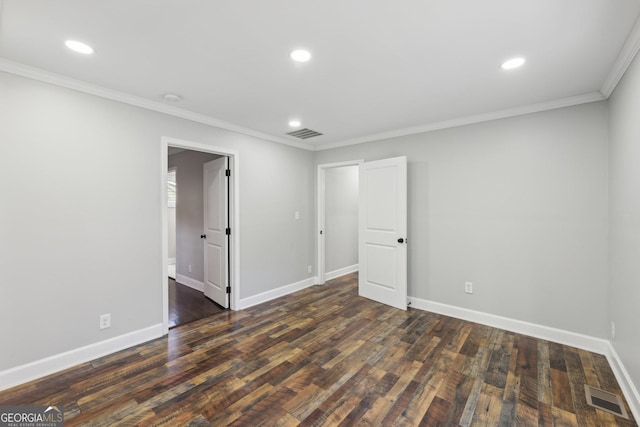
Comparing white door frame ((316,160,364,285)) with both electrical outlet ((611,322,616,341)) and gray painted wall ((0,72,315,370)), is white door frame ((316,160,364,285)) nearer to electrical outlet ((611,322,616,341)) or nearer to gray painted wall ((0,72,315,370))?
gray painted wall ((0,72,315,370))

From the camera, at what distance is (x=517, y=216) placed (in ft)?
10.2

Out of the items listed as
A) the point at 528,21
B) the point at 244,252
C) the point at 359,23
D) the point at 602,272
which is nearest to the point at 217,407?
the point at 244,252

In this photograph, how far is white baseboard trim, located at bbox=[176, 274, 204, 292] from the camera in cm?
468

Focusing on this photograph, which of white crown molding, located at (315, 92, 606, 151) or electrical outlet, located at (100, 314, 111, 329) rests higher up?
white crown molding, located at (315, 92, 606, 151)

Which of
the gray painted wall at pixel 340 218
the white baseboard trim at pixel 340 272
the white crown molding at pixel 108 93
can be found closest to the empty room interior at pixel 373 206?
the white crown molding at pixel 108 93

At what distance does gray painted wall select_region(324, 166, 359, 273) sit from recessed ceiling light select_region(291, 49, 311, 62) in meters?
3.12

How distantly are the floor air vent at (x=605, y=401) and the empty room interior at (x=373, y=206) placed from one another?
3 centimetres

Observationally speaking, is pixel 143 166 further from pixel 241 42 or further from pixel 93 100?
pixel 241 42

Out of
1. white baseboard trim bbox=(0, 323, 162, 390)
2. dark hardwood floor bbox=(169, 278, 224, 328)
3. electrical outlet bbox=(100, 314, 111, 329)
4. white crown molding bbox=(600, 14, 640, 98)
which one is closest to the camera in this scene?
white crown molding bbox=(600, 14, 640, 98)

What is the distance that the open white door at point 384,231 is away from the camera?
150 inches

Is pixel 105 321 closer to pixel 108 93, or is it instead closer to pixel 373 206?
pixel 108 93

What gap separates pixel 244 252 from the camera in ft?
12.8

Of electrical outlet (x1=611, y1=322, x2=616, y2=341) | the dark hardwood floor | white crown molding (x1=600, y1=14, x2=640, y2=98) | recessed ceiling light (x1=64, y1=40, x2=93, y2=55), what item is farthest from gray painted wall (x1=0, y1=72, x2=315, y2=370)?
electrical outlet (x1=611, y1=322, x2=616, y2=341)

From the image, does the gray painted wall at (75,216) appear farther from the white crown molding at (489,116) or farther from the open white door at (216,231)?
the white crown molding at (489,116)
